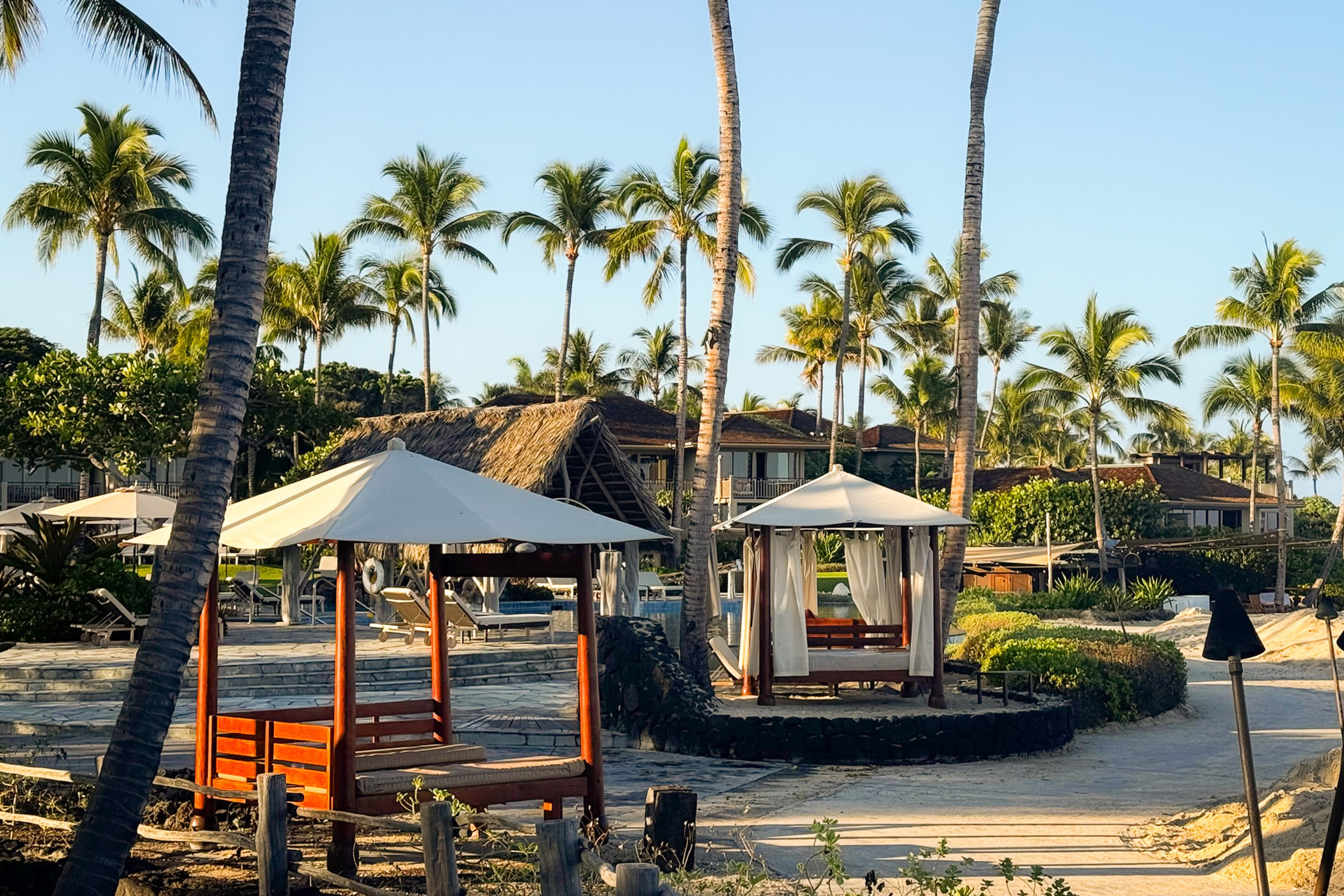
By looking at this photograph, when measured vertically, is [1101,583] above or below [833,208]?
below

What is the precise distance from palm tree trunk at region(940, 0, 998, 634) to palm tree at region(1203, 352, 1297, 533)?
1157 inches

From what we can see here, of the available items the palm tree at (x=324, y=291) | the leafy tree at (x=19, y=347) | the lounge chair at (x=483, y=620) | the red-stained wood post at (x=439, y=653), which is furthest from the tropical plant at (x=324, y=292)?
the red-stained wood post at (x=439, y=653)

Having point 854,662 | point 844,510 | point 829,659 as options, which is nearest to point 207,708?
point 844,510

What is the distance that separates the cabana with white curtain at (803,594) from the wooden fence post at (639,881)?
9008mm

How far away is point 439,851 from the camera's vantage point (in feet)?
20.4

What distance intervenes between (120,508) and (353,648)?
14750 mm

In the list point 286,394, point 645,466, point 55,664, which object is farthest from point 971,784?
→ point 645,466

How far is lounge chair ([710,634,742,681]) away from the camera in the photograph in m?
15.7

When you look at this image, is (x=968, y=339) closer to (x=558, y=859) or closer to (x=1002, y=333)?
(x=558, y=859)

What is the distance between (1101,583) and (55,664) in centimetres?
2801

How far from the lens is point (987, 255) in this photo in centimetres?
5212

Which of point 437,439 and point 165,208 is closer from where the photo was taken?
point 437,439

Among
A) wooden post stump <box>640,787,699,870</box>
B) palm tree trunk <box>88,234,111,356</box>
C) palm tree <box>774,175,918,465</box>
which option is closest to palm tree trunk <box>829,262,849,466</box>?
palm tree <box>774,175,918,465</box>

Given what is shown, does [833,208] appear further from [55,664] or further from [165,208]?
[55,664]
